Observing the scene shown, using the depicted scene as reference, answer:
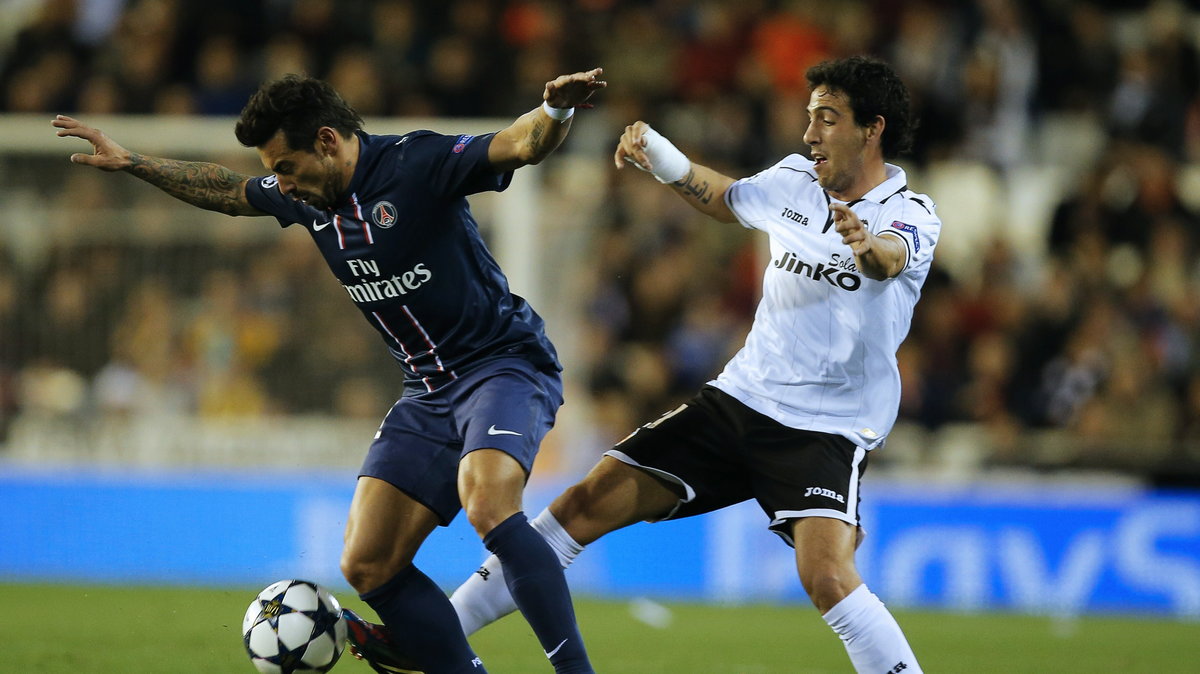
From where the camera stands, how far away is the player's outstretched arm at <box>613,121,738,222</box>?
241 inches

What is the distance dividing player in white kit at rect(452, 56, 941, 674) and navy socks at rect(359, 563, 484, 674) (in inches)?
17.6

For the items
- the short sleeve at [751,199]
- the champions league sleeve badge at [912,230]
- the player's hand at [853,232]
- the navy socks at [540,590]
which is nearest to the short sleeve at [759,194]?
the short sleeve at [751,199]

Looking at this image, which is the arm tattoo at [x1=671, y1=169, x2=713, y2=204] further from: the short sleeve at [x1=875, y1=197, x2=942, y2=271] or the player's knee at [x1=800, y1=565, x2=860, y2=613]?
the player's knee at [x1=800, y1=565, x2=860, y2=613]

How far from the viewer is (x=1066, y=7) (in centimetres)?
1500

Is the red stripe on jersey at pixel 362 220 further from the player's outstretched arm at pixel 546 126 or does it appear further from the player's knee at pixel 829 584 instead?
the player's knee at pixel 829 584

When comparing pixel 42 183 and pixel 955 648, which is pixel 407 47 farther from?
pixel 955 648

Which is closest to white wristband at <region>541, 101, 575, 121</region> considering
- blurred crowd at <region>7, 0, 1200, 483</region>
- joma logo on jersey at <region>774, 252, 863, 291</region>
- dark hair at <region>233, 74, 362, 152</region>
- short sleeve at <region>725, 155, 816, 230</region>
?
dark hair at <region>233, 74, 362, 152</region>

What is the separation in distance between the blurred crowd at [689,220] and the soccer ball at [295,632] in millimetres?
6516

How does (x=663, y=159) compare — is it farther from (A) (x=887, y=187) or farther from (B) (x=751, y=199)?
(A) (x=887, y=187)

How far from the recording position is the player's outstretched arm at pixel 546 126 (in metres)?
5.36

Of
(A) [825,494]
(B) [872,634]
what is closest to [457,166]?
(A) [825,494]

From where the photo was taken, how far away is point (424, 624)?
18.9 feet

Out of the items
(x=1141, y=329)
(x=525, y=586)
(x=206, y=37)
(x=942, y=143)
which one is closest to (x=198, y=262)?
(x=206, y=37)

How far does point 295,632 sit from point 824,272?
7.89ft
